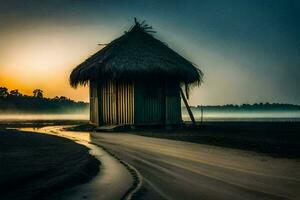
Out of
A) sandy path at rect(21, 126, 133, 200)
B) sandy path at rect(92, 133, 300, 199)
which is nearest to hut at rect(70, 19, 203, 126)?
sandy path at rect(92, 133, 300, 199)

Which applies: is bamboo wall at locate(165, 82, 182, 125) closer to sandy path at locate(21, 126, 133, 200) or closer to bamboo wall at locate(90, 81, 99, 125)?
bamboo wall at locate(90, 81, 99, 125)

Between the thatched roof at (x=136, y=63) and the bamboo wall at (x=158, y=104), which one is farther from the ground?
the thatched roof at (x=136, y=63)

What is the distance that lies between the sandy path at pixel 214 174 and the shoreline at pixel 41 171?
42.1 inches

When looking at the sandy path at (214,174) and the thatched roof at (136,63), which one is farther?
the thatched roof at (136,63)

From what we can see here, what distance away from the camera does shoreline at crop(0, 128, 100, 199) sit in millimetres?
6758

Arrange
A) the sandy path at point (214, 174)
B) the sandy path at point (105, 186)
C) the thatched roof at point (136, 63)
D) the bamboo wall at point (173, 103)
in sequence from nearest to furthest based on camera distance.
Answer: the sandy path at point (105, 186), the sandy path at point (214, 174), the thatched roof at point (136, 63), the bamboo wall at point (173, 103)

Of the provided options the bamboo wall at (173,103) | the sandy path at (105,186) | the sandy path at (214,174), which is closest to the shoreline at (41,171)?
the sandy path at (105,186)

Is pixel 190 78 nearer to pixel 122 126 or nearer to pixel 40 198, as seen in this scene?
pixel 122 126

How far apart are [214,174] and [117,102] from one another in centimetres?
1745

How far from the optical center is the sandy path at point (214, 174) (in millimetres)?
6707

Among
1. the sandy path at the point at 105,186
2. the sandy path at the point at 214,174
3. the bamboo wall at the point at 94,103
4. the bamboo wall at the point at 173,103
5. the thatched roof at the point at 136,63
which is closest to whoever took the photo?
the sandy path at the point at 105,186

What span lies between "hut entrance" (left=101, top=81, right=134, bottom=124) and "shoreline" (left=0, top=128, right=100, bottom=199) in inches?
Answer: 491

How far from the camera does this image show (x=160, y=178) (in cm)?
809

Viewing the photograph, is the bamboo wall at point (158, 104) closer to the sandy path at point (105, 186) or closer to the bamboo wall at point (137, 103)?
the bamboo wall at point (137, 103)
